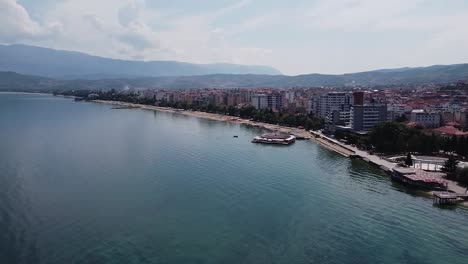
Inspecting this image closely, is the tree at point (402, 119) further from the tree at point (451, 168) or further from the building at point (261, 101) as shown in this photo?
the building at point (261, 101)

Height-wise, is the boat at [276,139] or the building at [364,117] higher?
the building at [364,117]

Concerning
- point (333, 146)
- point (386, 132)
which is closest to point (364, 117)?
point (333, 146)

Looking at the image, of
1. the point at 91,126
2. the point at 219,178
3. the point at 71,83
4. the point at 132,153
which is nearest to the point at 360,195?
the point at 219,178

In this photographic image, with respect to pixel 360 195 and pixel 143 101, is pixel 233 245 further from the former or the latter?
pixel 143 101

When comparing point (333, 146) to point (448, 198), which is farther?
point (333, 146)

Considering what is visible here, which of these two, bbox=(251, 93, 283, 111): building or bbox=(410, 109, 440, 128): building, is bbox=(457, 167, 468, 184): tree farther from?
bbox=(251, 93, 283, 111): building

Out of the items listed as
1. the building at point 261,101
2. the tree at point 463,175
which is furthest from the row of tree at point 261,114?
the tree at point 463,175

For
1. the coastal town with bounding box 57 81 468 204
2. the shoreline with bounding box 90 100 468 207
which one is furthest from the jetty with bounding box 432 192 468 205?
the shoreline with bounding box 90 100 468 207

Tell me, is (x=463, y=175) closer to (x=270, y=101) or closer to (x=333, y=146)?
(x=333, y=146)
